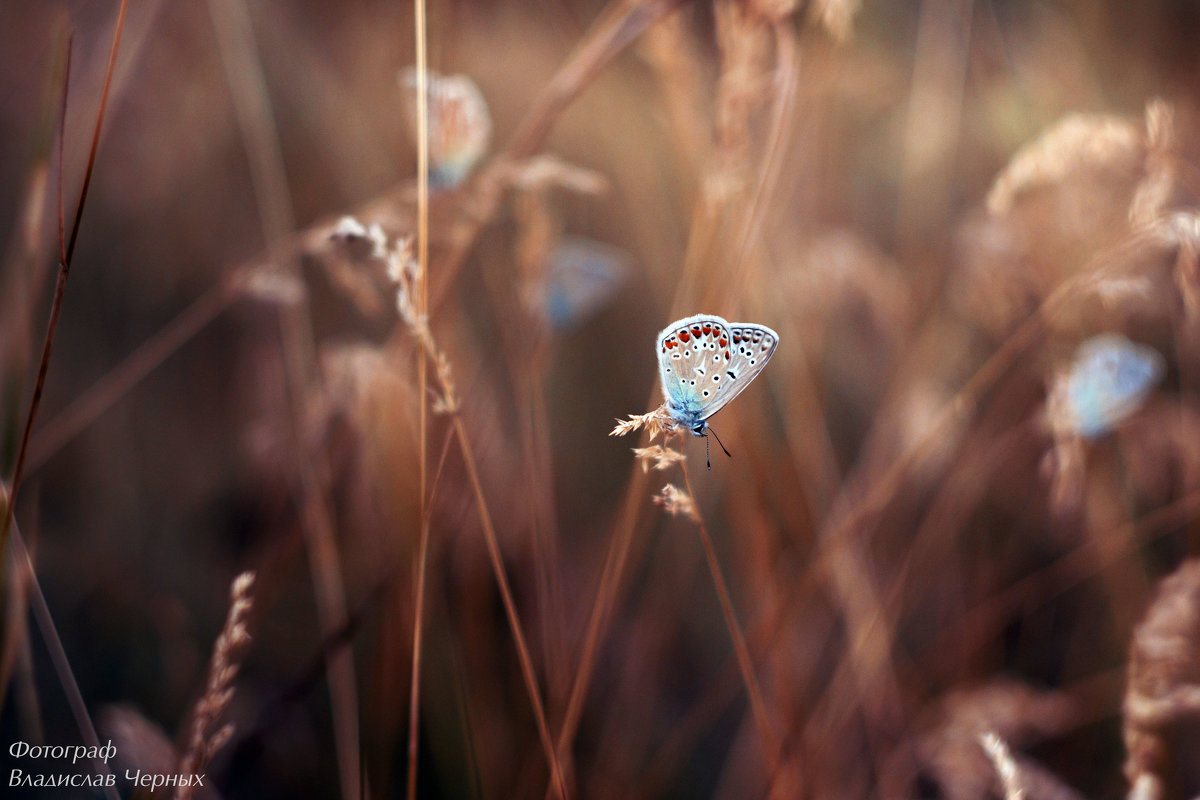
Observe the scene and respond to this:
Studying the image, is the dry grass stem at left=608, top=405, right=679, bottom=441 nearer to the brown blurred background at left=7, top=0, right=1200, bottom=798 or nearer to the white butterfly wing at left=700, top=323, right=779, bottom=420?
the white butterfly wing at left=700, top=323, right=779, bottom=420

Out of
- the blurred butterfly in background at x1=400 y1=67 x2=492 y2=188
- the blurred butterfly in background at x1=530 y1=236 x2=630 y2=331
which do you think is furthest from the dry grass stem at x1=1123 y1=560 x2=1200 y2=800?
the blurred butterfly in background at x1=400 y1=67 x2=492 y2=188

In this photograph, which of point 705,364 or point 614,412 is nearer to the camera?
point 705,364

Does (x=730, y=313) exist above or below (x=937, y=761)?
above

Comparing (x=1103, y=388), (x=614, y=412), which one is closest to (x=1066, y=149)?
(x=1103, y=388)

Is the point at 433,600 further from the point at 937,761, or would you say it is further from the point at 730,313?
the point at 937,761

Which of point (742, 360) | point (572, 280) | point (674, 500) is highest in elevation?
point (572, 280)

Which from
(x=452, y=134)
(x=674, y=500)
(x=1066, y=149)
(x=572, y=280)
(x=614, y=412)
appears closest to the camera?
(x=674, y=500)

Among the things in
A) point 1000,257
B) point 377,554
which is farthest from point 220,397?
point 1000,257

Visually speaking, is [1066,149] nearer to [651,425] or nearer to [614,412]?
[651,425]
